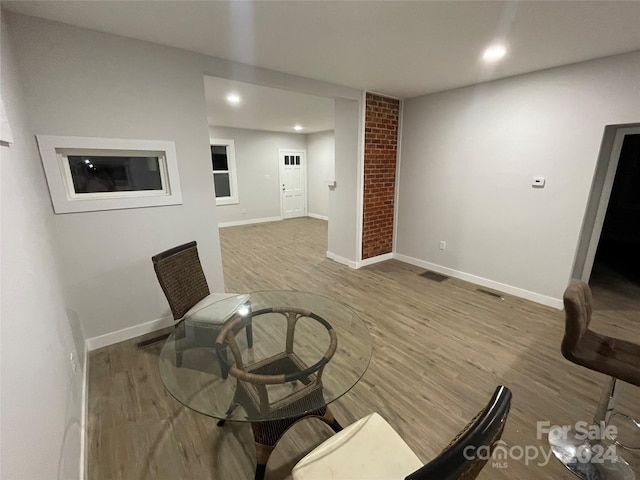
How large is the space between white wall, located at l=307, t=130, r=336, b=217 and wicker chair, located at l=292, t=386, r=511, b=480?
6.92m

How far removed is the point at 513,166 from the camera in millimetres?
3125

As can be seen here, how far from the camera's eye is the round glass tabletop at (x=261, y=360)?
129cm

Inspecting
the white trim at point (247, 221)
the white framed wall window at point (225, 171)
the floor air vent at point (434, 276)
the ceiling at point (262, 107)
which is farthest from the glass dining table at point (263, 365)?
the white framed wall window at point (225, 171)

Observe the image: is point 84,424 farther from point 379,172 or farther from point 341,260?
point 379,172

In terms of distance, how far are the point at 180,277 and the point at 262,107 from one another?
341 centimetres

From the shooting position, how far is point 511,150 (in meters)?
3.12

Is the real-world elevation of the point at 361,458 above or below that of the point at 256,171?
below

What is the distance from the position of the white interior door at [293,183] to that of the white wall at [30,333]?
6.34 metres

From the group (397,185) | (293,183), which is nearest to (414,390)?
(397,185)

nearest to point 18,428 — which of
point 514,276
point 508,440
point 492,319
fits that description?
point 508,440

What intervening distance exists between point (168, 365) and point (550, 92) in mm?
3937

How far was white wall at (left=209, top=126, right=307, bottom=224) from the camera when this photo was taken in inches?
281

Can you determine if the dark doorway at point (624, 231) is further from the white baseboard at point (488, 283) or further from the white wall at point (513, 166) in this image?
the white wall at point (513, 166)

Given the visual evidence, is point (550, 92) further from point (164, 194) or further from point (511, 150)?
point (164, 194)
